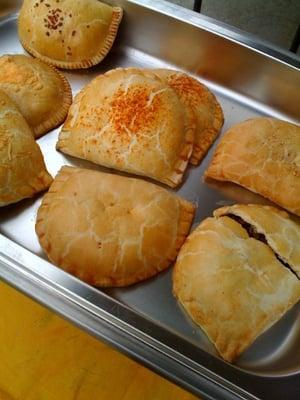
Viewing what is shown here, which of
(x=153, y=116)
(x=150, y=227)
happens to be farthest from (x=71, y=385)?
(x=153, y=116)

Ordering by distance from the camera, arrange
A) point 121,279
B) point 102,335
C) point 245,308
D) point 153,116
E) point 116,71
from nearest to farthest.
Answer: point 102,335 → point 245,308 → point 121,279 → point 153,116 → point 116,71

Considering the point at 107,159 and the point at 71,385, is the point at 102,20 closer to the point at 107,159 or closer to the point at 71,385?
the point at 107,159

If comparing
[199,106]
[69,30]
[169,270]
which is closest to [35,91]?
[69,30]

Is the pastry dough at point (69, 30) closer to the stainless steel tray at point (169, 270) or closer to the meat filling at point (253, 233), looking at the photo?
the stainless steel tray at point (169, 270)

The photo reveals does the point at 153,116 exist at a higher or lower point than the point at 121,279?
higher

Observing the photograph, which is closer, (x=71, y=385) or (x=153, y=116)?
(x=71, y=385)

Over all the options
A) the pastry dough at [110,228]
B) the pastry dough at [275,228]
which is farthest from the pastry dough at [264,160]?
the pastry dough at [110,228]

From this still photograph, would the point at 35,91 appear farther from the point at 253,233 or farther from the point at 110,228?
the point at 253,233

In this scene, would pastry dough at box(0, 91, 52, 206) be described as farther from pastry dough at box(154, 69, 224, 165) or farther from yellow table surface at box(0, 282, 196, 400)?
pastry dough at box(154, 69, 224, 165)
